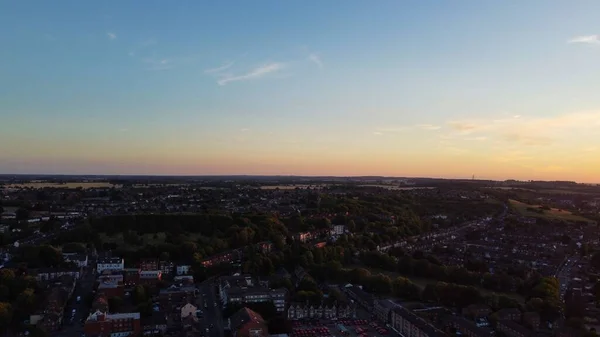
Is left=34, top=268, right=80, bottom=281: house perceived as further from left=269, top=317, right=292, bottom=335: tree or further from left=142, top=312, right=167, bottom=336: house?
left=269, top=317, right=292, bottom=335: tree

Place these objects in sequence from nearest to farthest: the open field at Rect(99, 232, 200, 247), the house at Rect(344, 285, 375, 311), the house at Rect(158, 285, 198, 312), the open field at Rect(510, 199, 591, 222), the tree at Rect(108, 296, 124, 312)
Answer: the tree at Rect(108, 296, 124, 312)
the house at Rect(158, 285, 198, 312)
the house at Rect(344, 285, 375, 311)
the open field at Rect(99, 232, 200, 247)
the open field at Rect(510, 199, 591, 222)

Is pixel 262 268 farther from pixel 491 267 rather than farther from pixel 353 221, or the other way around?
pixel 353 221

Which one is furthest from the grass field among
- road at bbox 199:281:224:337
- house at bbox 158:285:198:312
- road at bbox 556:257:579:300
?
road at bbox 556:257:579:300

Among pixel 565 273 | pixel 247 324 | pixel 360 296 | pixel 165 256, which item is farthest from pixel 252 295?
pixel 565 273

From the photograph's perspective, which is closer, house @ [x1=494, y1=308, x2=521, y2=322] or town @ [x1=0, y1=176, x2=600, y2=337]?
town @ [x1=0, y1=176, x2=600, y2=337]

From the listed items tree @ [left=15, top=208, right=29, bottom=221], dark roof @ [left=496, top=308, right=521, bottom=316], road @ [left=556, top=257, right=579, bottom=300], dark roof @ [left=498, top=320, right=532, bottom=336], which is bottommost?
road @ [left=556, top=257, right=579, bottom=300]

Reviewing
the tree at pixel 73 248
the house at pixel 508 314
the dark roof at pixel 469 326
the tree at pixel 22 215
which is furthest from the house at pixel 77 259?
the house at pixel 508 314

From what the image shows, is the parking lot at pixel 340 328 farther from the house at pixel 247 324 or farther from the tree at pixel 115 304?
the tree at pixel 115 304
